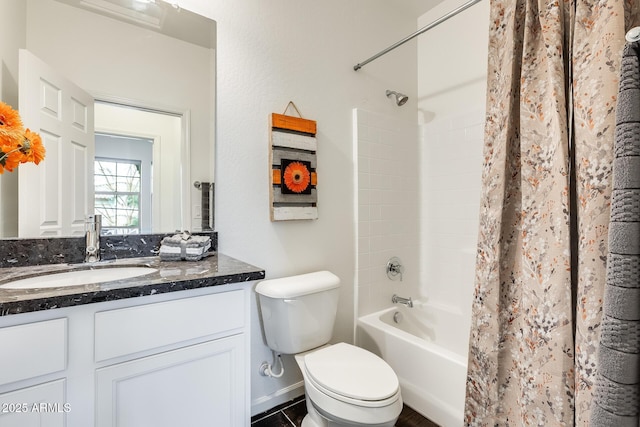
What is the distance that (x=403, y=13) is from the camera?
2309 millimetres

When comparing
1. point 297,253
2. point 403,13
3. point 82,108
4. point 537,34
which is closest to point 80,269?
point 82,108

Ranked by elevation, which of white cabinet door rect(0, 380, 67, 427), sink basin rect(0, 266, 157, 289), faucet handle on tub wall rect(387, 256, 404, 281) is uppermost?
sink basin rect(0, 266, 157, 289)

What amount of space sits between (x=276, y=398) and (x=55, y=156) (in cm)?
157

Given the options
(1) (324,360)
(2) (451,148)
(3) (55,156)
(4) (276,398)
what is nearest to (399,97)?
(2) (451,148)

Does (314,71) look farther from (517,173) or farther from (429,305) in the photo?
(429,305)

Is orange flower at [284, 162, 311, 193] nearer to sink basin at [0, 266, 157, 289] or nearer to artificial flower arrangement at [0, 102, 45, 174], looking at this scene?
sink basin at [0, 266, 157, 289]

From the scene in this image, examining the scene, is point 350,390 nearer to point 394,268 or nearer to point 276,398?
point 276,398

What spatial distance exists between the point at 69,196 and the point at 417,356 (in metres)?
1.79

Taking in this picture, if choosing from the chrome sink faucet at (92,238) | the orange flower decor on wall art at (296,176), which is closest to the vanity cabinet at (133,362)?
the chrome sink faucet at (92,238)

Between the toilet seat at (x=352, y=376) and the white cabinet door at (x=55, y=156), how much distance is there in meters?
1.15

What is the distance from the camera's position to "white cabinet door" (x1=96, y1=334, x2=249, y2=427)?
2.81ft

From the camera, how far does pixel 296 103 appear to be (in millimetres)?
1775

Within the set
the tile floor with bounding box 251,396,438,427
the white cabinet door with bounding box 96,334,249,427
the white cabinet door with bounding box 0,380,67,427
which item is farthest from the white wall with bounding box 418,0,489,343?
the white cabinet door with bounding box 0,380,67,427

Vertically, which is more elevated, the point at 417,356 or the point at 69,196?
the point at 69,196
